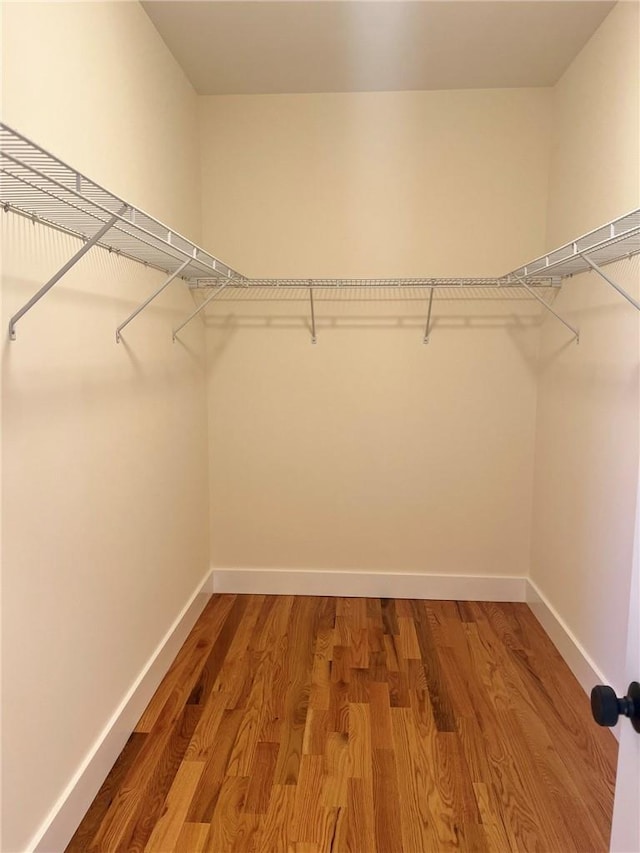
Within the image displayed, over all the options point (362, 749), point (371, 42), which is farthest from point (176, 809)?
point (371, 42)

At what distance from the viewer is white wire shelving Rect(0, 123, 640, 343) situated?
1.10m

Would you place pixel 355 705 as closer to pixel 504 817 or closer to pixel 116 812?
pixel 504 817

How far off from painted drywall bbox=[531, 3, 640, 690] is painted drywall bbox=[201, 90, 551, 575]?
22 cm

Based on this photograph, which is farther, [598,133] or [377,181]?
[377,181]

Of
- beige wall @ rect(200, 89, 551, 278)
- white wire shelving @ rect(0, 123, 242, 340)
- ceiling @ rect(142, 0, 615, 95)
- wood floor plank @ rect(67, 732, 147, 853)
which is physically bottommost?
wood floor plank @ rect(67, 732, 147, 853)

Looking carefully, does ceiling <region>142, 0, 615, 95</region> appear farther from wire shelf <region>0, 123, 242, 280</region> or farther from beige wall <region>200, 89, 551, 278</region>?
wire shelf <region>0, 123, 242, 280</region>

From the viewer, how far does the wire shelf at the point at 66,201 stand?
0.97 m

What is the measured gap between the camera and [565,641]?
2283 mm

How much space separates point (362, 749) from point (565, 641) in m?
1.05

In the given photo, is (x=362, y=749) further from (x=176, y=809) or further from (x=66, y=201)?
(x=66, y=201)

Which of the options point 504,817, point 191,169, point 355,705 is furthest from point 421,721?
point 191,169

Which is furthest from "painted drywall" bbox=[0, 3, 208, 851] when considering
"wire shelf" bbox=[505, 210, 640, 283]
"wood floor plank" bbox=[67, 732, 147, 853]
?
"wire shelf" bbox=[505, 210, 640, 283]

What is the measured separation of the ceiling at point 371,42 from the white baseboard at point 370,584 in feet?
7.96

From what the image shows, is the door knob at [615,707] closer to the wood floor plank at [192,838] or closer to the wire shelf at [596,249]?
the wire shelf at [596,249]
